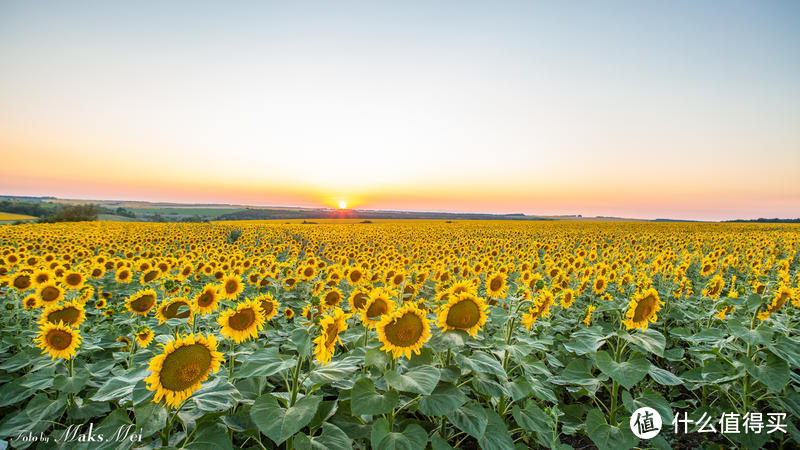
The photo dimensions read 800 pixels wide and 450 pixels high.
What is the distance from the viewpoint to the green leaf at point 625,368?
264 centimetres

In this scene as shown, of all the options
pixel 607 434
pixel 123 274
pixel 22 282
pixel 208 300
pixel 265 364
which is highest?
pixel 265 364

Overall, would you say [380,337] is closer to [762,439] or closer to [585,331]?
[585,331]

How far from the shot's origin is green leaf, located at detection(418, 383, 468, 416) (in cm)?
225

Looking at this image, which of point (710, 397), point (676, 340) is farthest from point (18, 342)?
point (676, 340)

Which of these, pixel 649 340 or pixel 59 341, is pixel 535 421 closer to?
pixel 649 340

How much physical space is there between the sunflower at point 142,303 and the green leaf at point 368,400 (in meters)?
3.57

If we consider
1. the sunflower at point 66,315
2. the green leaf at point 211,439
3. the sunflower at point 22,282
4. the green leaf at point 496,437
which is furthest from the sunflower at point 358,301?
the sunflower at point 22,282

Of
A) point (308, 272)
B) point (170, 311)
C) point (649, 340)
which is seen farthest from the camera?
point (308, 272)

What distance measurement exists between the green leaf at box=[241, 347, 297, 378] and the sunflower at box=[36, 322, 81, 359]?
A: 227cm

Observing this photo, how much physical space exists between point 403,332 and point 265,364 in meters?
0.95

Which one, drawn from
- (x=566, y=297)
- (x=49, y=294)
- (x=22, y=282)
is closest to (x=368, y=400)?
(x=566, y=297)

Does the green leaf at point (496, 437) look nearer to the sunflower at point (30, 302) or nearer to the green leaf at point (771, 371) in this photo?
the green leaf at point (771, 371)

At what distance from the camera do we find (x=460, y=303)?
9.49 feet

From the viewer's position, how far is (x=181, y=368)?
7.67 ft
